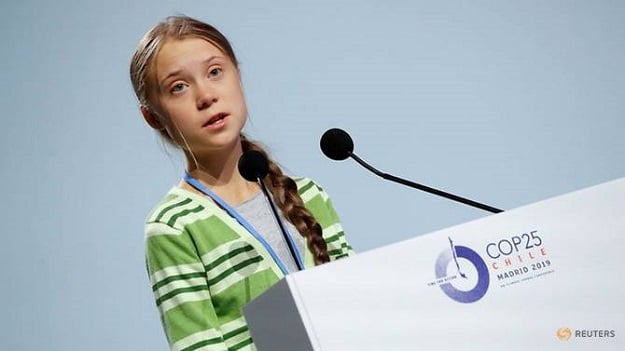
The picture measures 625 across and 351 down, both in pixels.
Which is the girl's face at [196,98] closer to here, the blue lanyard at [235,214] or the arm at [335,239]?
the blue lanyard at [235,214]

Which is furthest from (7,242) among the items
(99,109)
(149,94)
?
(149,94)

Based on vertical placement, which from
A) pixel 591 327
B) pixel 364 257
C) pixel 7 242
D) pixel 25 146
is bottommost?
pixel 591 327

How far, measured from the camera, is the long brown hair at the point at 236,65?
142 cm

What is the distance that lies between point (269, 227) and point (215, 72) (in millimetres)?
246

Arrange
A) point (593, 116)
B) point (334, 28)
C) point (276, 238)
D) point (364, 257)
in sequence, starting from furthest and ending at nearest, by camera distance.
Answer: point (593, 116)
point (334, 28)
point (276, 238)
point (364, 257)

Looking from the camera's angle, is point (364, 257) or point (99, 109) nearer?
point (364, 257)

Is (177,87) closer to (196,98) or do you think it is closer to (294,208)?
(196,98)

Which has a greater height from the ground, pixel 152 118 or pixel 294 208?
pixel 152 118

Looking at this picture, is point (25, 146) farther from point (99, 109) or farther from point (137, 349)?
point (137, 349)

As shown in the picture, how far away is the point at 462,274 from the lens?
3.20 feet

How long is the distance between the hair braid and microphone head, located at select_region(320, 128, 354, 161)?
0.11m

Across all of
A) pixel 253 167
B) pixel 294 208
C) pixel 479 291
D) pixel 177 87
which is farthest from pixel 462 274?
pixel 177 87

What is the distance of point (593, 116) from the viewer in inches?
95.9

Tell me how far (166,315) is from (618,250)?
0.58 metres
